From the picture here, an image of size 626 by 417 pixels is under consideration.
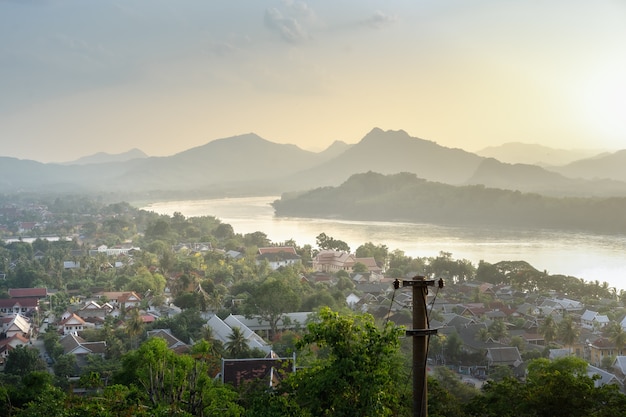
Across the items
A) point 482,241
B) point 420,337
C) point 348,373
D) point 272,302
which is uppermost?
point 420,337

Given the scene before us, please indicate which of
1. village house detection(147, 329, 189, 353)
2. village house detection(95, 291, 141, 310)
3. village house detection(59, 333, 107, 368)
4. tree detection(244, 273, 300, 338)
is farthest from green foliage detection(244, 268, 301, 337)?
village house detection(95, 291, 141, 310)

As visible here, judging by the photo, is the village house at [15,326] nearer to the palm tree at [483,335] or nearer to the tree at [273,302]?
the tree at [273,302]

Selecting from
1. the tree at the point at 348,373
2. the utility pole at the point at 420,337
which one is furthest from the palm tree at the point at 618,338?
the utility pole at the point at 420,337

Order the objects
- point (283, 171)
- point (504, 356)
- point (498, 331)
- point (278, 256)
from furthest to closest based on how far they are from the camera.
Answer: point (283, 171) → point (278, 256) → point (498, 331) → point (504, 356)

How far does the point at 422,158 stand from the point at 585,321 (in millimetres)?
83771

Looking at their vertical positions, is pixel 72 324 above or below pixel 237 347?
below

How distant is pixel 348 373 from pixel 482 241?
25.0m

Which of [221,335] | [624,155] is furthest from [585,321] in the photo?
[624,155]

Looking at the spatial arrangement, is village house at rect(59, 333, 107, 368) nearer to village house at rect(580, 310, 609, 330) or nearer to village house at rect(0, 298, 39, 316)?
village house at rect(0, 298, 39, 316)

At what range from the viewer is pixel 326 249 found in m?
22.3

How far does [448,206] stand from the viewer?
42875 mm

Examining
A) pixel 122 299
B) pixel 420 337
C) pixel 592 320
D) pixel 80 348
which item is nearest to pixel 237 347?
pixel 80 348

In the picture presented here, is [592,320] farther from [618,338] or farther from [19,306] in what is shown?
[19,306]

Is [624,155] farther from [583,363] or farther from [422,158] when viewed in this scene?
[583,363]
